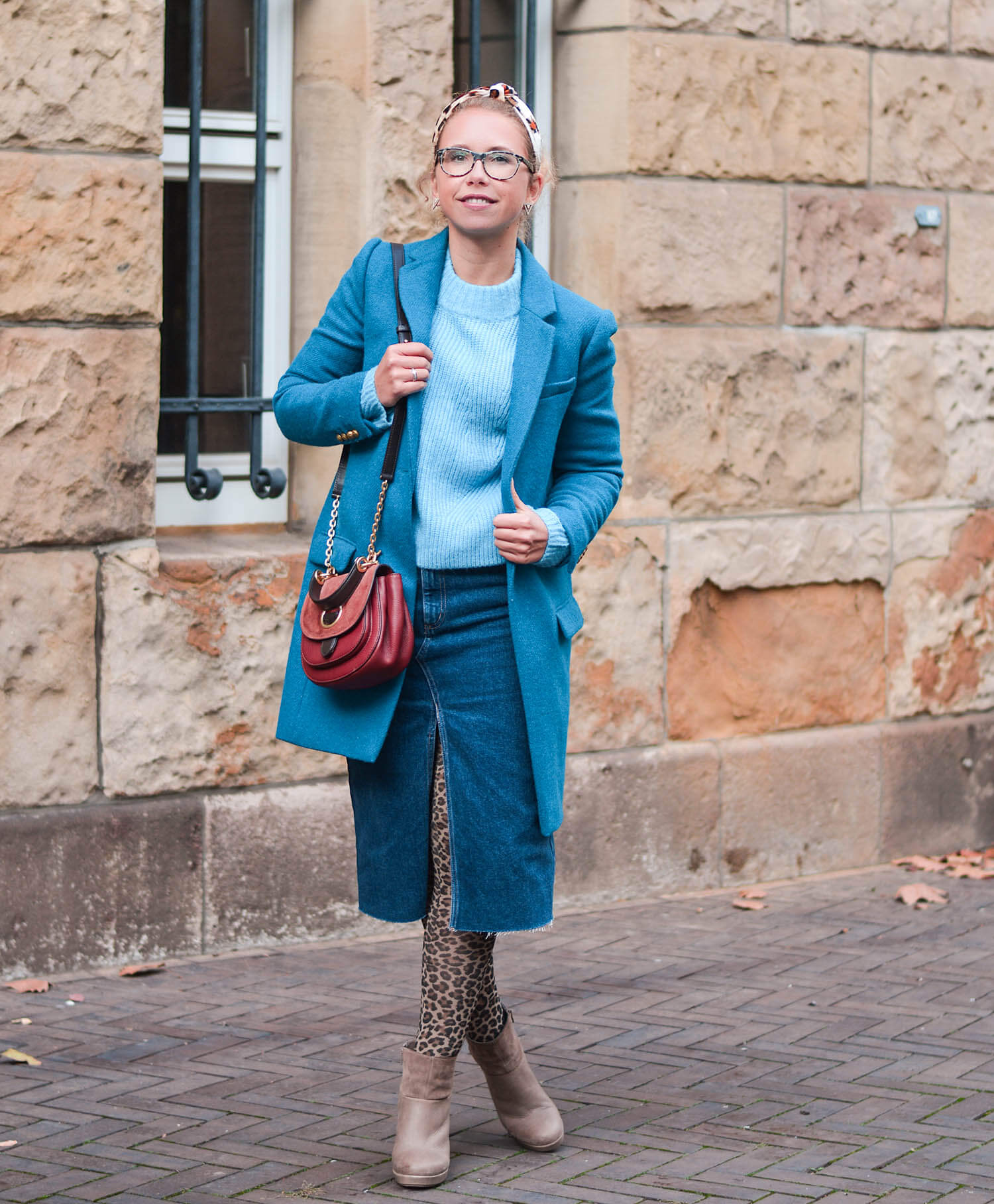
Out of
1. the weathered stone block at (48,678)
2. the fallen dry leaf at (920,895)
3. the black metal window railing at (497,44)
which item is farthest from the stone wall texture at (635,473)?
the fallen dry leaf at (920,895)

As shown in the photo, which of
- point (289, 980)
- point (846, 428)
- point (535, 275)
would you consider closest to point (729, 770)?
point (846, 428)

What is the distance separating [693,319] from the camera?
6.15 m

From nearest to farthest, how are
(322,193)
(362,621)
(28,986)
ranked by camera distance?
1. (362,621)
2. (28,986)
3. (322,193)

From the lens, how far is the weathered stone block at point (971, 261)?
6789mm

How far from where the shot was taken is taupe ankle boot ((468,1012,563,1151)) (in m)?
3.80

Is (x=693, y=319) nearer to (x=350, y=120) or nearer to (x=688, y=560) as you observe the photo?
(x=688, y=560)

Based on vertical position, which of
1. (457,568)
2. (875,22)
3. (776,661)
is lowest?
(776,661)

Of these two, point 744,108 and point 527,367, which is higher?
point 744,108

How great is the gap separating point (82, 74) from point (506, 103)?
178 cm

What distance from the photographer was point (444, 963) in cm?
368

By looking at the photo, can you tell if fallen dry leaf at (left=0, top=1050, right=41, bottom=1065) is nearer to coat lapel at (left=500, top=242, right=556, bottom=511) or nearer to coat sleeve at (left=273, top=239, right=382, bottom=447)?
coat sleeve at (left=273, top=239, right=382, bottom=447)

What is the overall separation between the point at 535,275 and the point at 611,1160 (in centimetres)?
170

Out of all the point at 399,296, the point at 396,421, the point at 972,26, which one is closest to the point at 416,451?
the point at 396,421

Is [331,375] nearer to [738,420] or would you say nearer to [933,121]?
[738,420]
